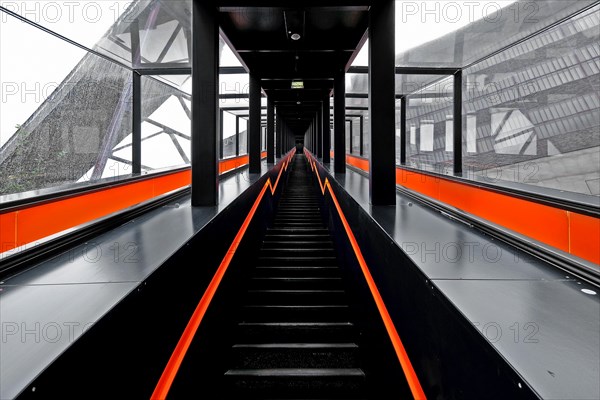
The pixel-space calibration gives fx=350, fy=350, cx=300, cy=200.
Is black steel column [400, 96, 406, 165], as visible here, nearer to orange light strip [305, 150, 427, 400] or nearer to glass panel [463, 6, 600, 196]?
glass panel [463, 6, 600, 196]

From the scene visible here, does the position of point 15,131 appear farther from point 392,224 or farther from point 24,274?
point 392,224

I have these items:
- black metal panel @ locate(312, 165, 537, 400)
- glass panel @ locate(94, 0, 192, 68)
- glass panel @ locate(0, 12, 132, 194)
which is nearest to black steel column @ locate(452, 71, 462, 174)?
glass panel @ locate(94, 0, 192, 68)

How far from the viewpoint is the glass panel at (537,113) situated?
8.58 metres

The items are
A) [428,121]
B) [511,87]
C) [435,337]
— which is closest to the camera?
[435,337]

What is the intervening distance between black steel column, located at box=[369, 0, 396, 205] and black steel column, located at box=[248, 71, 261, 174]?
615cm

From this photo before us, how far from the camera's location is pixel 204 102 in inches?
176

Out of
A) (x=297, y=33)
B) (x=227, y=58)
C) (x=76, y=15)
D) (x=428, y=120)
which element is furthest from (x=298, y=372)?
(x=428, y=120)

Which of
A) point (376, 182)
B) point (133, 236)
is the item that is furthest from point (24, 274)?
point (376, 182)

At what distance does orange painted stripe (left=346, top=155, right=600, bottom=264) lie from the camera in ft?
11.7

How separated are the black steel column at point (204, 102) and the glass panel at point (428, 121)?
7.00 metres

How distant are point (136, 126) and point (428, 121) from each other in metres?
10.1

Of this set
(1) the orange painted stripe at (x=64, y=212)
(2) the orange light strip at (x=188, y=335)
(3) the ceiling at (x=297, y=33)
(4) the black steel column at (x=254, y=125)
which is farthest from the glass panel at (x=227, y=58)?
(2) the orange light strip at (x=188, y=335)

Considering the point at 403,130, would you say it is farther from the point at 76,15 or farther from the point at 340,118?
the point at 76,15

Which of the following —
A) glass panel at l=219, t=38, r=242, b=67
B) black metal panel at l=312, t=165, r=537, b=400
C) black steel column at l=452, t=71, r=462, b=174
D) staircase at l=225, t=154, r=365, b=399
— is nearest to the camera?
black metal panel at l=312, t=165, r=537, b=400
